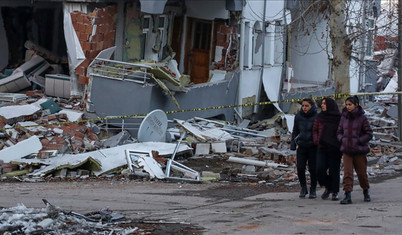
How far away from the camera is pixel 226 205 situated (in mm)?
12227

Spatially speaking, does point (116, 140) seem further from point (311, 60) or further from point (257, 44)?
point (311, 60)

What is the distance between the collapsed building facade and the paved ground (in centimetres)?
657

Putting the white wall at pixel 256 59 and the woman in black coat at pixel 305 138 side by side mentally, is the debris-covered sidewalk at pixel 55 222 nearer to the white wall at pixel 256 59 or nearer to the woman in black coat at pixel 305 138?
the woman in black coat at pixel 305 138

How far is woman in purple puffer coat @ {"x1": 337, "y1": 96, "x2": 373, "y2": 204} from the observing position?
38.4 feet

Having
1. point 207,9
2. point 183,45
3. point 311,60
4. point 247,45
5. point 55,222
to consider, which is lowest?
point 55,222

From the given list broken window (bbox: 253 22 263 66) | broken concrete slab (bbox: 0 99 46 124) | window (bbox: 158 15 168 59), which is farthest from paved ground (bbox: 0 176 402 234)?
broken window (bbox: 253 22 263 66)

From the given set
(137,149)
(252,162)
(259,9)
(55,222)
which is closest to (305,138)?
(55,222)

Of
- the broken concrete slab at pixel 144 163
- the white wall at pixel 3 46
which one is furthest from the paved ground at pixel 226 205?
the white wall at pixel 3 46

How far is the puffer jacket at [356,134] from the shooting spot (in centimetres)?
1170

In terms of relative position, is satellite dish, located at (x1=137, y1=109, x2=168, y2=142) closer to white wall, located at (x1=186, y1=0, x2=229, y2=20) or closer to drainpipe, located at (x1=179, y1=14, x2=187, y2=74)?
drainpipe, located at (x1=179, y1=14, x2=187, y2=74)

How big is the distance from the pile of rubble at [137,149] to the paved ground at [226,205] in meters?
1.01

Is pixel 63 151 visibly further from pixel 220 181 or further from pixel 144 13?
pixel 144 13

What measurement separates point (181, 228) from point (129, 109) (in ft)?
40.4

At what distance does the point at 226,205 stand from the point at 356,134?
7.17 feet
